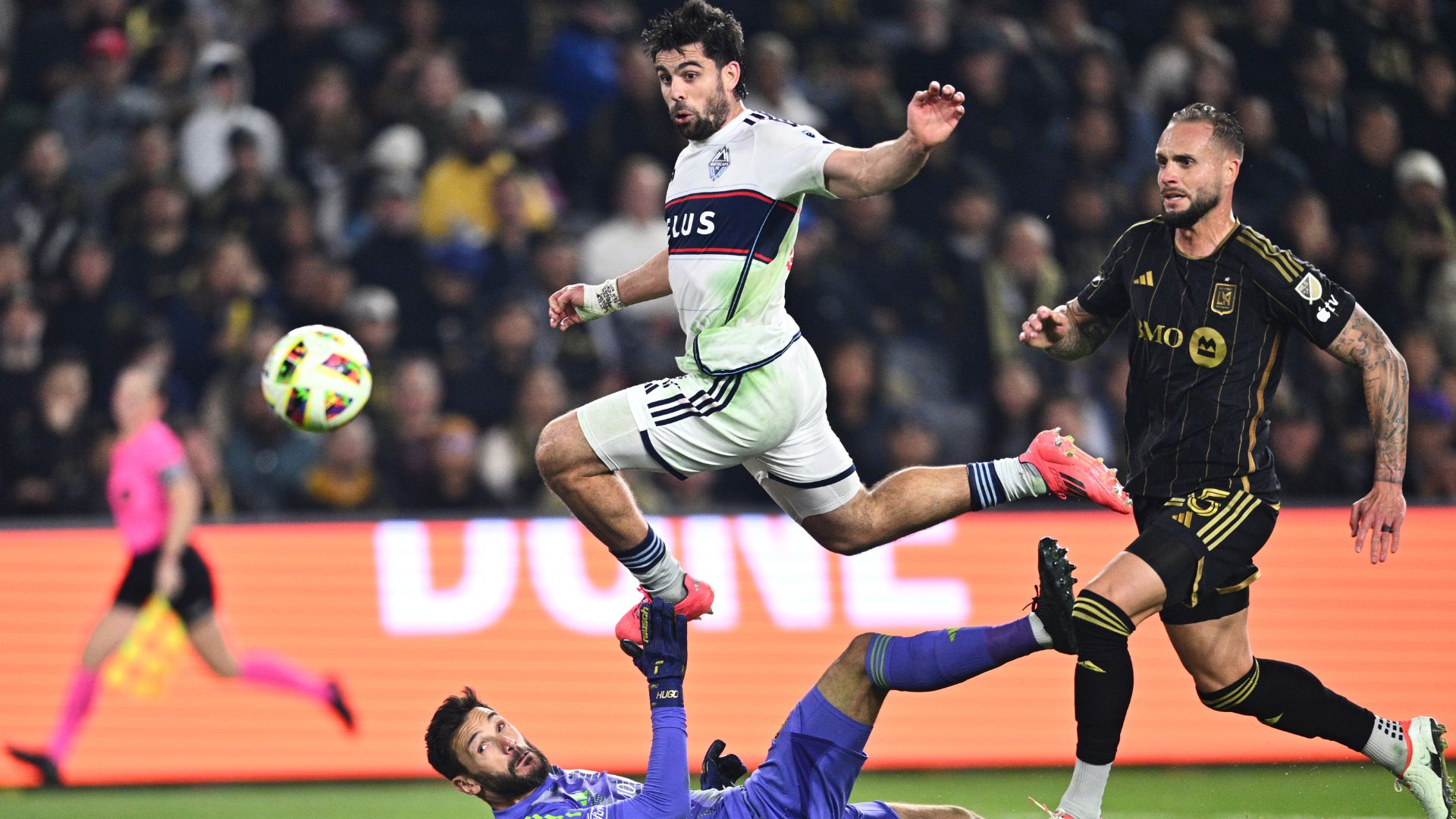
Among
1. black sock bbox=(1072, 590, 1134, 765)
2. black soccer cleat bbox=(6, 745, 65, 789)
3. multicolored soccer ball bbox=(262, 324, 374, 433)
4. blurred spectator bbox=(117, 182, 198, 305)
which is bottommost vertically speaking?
black soccer cleat bbox=(6, 745, 65, 789)

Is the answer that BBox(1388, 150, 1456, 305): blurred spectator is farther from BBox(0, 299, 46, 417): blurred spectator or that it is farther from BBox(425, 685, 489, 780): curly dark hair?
BBox(0, 299, 46, 417): blurred spectator

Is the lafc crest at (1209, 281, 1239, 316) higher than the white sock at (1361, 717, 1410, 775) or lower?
higher

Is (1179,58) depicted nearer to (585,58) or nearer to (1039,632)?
(585,58)

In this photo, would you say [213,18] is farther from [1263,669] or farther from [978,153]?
[1263,669]

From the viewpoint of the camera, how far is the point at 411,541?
8359mm

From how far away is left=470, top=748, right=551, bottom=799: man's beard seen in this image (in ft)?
16.5

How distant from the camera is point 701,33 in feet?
17.2

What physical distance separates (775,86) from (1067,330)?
506 cm

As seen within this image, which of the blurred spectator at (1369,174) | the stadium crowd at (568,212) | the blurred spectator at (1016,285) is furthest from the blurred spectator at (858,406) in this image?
the blurred spectator at (1369,174)

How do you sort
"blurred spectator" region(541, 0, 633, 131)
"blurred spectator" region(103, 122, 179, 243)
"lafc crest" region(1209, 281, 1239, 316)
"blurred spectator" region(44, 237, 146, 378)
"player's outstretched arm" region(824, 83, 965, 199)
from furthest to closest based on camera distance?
"blurred spectator" region(541, 0, 633, 131)
"blurred spectator" region(103, 122, 179, 243)
"blurred spectator" region(44, 237, 146, 378)
"lafc crest" region(1209, 281, 1239, 316)
"player's outstretched arm" region(824, 83, 965, 199)

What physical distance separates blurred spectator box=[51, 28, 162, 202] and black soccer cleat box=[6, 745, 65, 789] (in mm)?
4154

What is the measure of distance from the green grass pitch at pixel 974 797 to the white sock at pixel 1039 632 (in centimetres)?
207

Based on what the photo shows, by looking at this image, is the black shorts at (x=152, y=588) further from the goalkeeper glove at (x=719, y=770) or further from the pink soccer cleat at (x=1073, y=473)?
the pink soccer cleat at (x=1073, y=473)

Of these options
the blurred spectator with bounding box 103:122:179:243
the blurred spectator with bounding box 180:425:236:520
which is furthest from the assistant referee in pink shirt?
the blurred spectator with bounding box 103:122:179:243
